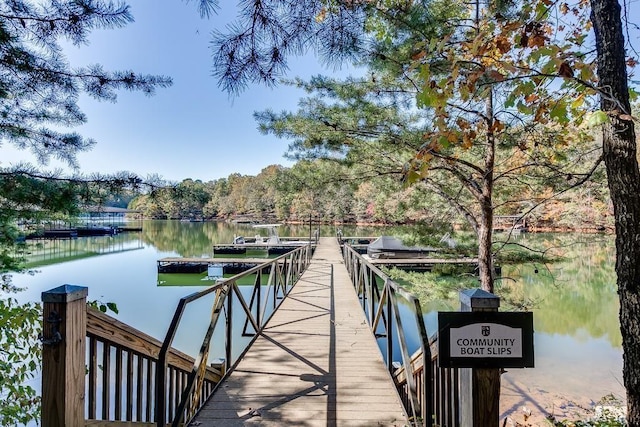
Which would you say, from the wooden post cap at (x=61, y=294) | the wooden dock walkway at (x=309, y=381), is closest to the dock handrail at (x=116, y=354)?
the wooden post cap at (x=61, y=294)

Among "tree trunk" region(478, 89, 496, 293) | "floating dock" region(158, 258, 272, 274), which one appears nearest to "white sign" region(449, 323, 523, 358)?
"tree trunk" region(478, 89, 496, 293)

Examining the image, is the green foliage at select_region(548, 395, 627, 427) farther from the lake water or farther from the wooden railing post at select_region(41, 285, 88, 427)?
the wooden railing post at select_region(41, 285, 88, 427)

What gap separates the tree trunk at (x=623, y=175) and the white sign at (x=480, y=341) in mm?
1125

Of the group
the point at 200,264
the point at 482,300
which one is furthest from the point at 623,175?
the point at 200,264

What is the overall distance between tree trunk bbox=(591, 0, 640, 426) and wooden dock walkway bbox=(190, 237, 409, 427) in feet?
4.64

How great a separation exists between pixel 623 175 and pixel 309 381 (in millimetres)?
2577

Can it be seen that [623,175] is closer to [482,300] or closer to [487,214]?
[482,300]

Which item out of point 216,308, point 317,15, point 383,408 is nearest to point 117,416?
point 216,308

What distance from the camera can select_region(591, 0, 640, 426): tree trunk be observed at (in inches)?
74.3

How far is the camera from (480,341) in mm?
1396

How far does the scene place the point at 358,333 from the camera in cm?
423

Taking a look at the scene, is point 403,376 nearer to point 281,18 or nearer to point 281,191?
point 281,18

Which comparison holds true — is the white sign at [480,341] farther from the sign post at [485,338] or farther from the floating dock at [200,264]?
the floating dock at [200,264]

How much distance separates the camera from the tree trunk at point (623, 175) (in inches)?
74.3
